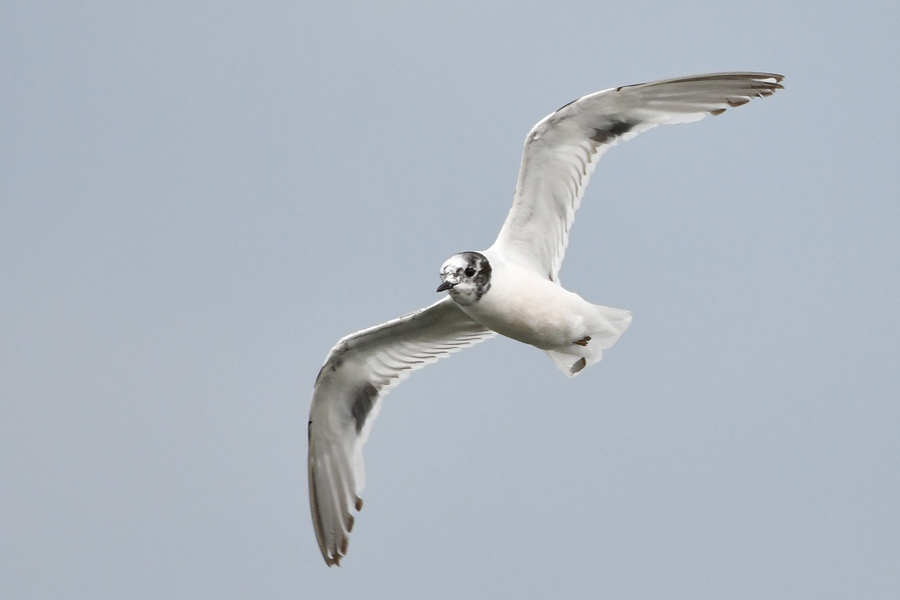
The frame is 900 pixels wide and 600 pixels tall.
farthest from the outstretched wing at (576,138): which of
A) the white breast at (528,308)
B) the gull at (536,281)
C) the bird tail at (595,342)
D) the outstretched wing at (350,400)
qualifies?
the outstretched wing at (350,400)

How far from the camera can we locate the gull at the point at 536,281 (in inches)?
369

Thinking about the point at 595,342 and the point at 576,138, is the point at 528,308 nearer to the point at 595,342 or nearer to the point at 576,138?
the point at 595,342

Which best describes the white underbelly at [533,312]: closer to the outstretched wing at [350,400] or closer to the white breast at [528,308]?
the white breast at [528,308]

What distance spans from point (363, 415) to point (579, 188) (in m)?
2.88

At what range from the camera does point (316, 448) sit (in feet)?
36.4

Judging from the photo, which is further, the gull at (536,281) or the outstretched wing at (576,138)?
the outstretched wing at (576,138)

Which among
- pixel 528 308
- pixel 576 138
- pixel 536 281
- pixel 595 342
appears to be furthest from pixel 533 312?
pixel 576 138

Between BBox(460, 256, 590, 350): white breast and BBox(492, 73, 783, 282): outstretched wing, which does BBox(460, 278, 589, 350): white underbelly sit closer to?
BBox(460, 256, 590, 350): white breast

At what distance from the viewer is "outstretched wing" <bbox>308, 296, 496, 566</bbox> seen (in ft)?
35.0

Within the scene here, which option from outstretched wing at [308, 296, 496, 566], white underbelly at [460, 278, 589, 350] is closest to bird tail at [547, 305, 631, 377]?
white underbelly at [460, 278, 589, 350]

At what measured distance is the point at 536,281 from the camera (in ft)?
31.5

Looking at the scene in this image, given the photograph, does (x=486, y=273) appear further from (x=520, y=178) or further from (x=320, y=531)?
(x=320, y=531)

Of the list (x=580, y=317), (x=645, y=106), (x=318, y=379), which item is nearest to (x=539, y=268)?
(x=580, y=317)

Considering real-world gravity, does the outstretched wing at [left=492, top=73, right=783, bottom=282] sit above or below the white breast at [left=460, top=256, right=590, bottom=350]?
above
